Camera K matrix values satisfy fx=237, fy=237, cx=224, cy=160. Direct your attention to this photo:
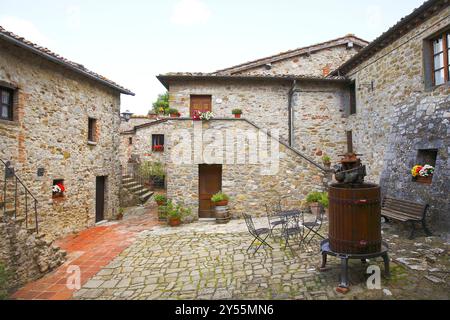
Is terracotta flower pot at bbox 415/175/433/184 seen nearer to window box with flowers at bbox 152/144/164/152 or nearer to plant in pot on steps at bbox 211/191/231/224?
plant in pot on steps at bbox 211/191/231/224

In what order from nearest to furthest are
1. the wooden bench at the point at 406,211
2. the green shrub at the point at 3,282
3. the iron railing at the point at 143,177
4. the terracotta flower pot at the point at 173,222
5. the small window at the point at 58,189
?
the green shrub at the point at 3,282, the wooden bench at the point at 406,211, the small window at the point at 58,189, the terracotta flower pot at the point at 173,222, the iron railing at the point at 143,177

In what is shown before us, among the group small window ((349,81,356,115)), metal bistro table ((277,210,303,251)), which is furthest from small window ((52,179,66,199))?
small window ((349,81,356,115))

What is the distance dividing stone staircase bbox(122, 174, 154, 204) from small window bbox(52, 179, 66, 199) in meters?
4.90

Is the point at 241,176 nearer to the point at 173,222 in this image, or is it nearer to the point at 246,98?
the point at 173,222

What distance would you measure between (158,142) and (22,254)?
11.6 metres

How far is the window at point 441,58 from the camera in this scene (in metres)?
6.34

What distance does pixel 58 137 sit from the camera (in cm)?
766

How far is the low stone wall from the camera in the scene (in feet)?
15.6

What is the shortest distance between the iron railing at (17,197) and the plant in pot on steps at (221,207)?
16.6ft

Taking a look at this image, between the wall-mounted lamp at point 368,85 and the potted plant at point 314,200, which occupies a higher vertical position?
the wall-mounted lamp at point 368,85

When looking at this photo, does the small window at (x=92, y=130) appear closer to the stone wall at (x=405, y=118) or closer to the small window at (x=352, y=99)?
the stone wall at (x=405, y=118)

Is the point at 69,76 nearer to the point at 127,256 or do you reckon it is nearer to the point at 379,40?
the point at 127,256

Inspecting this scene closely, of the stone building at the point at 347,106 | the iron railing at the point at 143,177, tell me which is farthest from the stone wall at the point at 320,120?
the iron railing at the point at 143,177

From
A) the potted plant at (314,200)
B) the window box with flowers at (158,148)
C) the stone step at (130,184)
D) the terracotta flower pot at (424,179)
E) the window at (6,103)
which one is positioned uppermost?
the window at (6,103)
